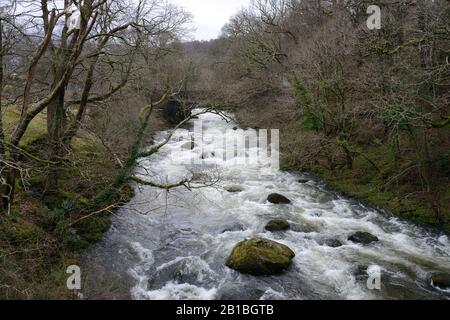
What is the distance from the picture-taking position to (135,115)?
781 inches

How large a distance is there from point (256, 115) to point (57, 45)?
659 inches

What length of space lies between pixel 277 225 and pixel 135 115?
9961mm

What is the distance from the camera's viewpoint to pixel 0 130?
34.3 feet

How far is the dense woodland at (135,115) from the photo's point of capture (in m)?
10.9

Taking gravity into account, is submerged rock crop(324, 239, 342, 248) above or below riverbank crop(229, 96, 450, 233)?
below

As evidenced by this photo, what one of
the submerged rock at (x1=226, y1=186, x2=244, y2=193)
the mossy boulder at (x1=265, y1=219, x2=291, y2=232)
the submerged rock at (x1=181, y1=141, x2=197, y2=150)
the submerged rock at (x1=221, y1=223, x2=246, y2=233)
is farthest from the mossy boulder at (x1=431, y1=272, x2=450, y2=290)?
the submerged rock at (x1=181, y1=141, x2=197, y2=150)

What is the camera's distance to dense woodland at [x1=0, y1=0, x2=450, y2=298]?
1094 centimetres

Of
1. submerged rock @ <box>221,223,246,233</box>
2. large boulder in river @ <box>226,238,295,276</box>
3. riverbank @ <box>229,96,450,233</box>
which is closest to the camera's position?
large boulder in river @ <box>226,238,295,276</box>

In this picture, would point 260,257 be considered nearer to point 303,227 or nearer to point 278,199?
point 303,227

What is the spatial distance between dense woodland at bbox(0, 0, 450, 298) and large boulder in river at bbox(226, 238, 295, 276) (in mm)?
2609

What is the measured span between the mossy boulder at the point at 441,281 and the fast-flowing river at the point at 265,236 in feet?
0.67

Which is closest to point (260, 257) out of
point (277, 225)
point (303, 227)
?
point (277, 225)

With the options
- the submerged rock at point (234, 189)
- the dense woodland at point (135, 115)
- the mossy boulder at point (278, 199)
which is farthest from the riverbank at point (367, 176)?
the submerged rock at point (234, 189)

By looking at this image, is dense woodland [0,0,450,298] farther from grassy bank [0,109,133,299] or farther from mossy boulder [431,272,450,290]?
mossy boulder [431,272,450,290]
